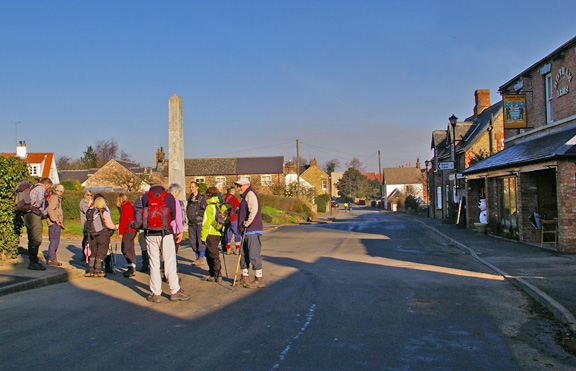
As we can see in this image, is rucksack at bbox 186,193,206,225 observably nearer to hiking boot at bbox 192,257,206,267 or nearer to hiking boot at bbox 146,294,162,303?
hiking boot at bbox 192,257,206,267

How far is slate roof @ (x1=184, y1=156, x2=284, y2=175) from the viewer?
219 ft

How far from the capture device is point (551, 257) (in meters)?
13.0

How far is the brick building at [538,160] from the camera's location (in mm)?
13750

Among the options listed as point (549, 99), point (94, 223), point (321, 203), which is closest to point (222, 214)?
point (94, 223)

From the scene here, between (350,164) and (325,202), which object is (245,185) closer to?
(325,202)

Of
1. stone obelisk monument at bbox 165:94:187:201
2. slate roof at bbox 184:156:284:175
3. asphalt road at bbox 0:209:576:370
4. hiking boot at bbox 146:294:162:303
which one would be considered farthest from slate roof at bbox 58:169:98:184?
hiking boot at bbox 146:294:162:303

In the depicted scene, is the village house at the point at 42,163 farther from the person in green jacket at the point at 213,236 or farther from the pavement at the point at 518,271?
the person in green jacket at the point at 213,236

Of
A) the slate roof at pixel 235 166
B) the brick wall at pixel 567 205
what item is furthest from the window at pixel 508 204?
the slate roof at pixel 235 166

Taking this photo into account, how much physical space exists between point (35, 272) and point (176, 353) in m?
5.74

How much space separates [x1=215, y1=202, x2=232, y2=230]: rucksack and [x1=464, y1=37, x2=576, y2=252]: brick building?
956 cm

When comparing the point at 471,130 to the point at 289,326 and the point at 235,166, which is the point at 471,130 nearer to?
the point at 289,326

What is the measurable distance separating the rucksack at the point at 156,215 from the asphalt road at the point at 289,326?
3.93ft

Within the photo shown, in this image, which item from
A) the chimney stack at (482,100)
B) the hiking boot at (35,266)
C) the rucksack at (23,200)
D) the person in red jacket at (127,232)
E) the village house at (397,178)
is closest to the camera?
the rucksack at (23,200)

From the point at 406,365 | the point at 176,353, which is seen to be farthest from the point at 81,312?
the point at 406,365
